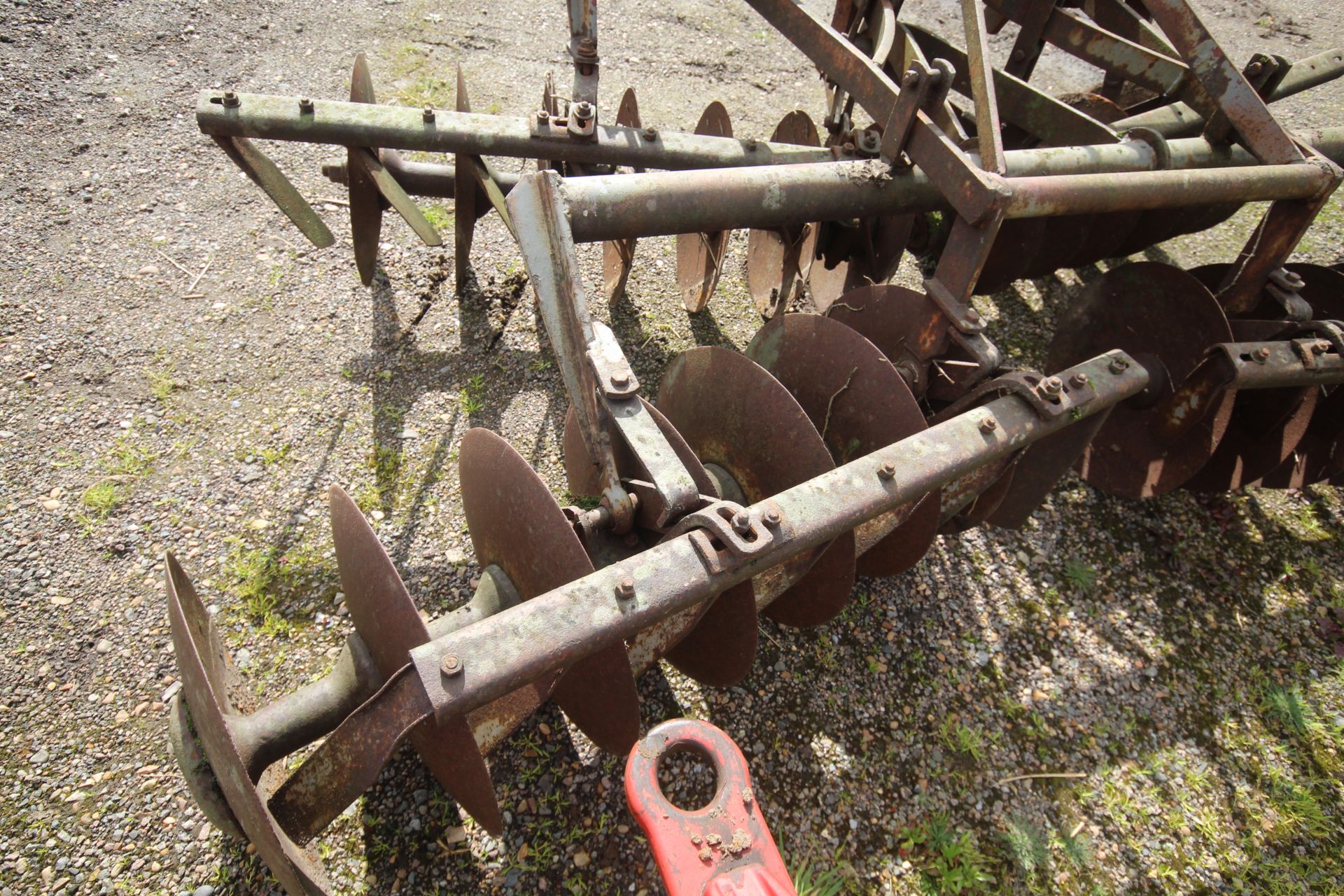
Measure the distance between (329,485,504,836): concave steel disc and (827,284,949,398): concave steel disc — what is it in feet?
5.04

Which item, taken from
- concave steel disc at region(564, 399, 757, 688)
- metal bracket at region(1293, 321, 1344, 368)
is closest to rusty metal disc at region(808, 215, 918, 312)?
metal bracket at region(1293, 321, 1344, 368)

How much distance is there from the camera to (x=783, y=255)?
3418 mm

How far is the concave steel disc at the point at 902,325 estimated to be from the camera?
2297 millimetres

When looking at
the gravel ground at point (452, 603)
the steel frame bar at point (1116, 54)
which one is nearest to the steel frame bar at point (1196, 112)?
Answer: the steel frame bar at point (1116, 54)

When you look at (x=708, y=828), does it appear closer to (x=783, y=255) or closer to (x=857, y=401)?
(x=857, y=401)

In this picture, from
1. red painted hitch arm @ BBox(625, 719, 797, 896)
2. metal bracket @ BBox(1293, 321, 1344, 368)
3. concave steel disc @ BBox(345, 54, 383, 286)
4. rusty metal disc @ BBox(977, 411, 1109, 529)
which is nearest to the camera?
red painted hitch arm @ BBox(625, 719, 797, 896)

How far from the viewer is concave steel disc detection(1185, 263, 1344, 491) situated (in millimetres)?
2871

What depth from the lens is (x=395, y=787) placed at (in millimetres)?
2152

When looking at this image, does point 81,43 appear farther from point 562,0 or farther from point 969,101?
point 969,101

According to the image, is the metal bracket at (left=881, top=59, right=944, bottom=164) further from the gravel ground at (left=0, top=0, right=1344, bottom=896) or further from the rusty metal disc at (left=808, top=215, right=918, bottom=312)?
the gravel ground at (left=0, top=0, right=1344, bottom=896)

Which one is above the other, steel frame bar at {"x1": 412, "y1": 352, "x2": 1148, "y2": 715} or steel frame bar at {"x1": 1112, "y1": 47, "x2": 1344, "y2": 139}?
steel frame bar at {"x1": 1112, "y1": 47, "x2": 1344, "y2": 139}

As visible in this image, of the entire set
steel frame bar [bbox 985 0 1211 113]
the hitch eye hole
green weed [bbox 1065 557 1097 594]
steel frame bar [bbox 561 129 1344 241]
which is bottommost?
the hitch eye hole

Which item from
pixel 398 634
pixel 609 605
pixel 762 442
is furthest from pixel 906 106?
pixel 398 634

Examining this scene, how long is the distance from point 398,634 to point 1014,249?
299 cm
